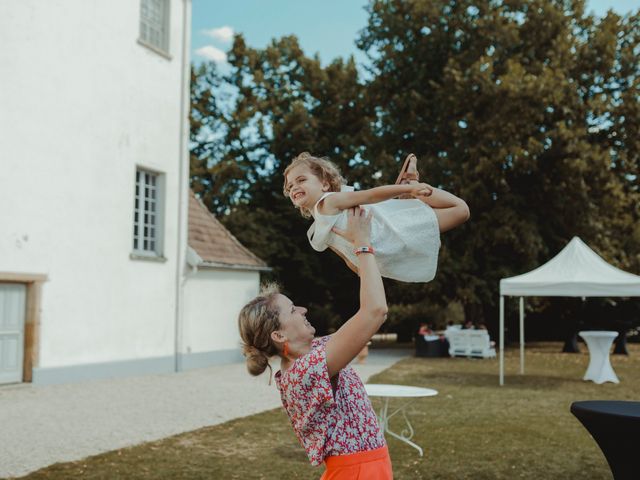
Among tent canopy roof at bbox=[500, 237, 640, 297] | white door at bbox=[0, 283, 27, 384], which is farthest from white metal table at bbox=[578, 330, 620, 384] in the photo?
white door at bbox=[0, 283, 27, 384]

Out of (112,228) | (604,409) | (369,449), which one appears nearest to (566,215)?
(112,228)

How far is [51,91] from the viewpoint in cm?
1377

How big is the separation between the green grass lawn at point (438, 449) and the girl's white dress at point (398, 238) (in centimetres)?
423

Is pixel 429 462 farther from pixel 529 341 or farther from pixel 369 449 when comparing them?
pixel 529 341

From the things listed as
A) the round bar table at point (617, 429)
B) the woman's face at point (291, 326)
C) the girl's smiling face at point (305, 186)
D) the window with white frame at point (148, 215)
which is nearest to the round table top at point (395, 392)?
the round bar table at point (617, 429)

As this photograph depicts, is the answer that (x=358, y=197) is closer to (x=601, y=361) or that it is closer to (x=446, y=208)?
(x=446, y=208)

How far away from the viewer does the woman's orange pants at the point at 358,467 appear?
248 cm

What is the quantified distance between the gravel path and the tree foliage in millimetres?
9554

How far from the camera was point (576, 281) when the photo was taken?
13.9 meters

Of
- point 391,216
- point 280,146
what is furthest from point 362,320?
point 280,146

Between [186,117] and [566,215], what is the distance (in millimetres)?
13352

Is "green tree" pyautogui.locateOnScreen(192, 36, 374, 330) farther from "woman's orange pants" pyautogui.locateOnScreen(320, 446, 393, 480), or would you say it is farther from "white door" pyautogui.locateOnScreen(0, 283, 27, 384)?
"woman's orange pants" pyautogui.locateOnScreen(320, 446, 393, 480)

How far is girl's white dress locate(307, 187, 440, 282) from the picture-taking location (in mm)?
2725

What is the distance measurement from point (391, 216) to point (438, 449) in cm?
552
